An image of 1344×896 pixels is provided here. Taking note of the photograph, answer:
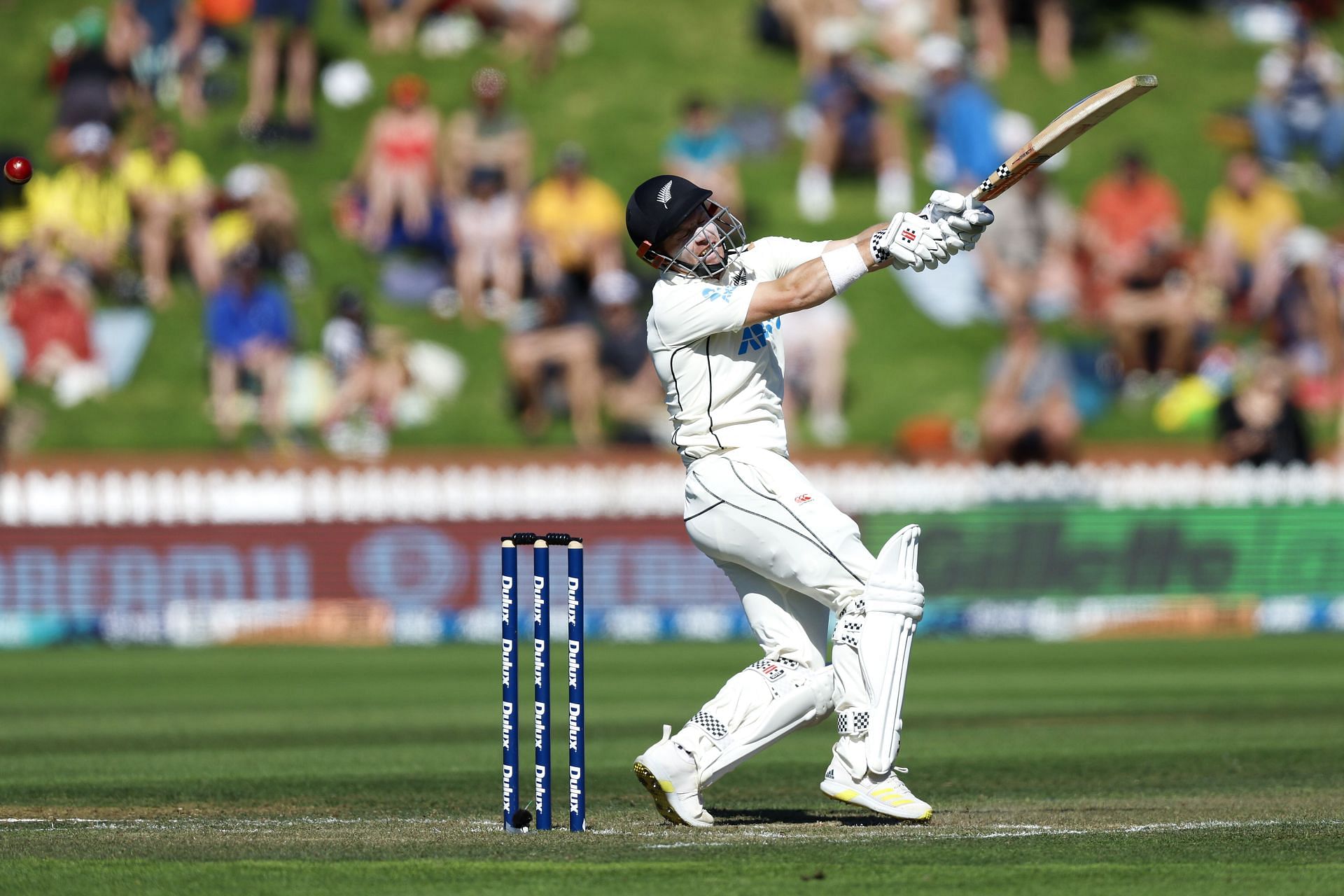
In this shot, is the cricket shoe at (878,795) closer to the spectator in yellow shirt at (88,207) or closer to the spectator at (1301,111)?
the spectator in yellow shirt at (88,207)

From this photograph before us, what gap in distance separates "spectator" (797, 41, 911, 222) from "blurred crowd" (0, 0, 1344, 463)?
3 cm

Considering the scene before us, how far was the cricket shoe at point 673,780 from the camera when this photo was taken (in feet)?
20.1

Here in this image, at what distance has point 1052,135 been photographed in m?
6.16

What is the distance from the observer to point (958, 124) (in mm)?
19531

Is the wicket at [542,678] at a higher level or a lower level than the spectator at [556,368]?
lower

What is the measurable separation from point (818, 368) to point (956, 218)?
39.1ft

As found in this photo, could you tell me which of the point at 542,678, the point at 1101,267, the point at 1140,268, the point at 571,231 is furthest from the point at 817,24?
the point at 542,678

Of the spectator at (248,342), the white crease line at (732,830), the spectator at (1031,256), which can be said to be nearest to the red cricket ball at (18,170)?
the white crease line at (732,830)

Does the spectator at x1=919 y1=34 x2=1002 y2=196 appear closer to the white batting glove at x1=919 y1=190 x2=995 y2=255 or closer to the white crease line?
the white batting glove at x1=919 y1=190 x2=995 y2=255

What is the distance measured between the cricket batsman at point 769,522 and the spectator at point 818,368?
11.3 m

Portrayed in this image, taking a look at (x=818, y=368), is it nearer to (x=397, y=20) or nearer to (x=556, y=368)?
(x=556, y=368)

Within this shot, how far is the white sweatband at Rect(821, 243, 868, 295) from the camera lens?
5.97m

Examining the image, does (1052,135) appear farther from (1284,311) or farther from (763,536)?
(1284,311)

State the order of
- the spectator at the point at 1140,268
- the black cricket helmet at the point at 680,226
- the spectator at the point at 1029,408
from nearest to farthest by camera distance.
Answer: the black cricket helmet at the point at 680,226, the spectator at the point at 1029,408, the spectator at the point at 1140,268
